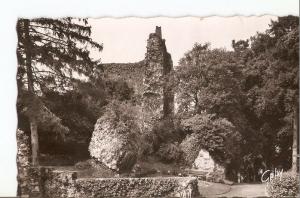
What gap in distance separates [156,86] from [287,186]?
344cm

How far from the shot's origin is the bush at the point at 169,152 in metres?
11.0

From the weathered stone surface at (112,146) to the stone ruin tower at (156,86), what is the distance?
53cm

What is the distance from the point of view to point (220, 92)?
10969mm

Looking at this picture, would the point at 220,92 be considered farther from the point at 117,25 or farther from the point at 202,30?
the point at 117,25

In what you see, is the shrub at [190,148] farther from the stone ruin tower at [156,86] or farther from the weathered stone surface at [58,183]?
the weathered stone surface at [58,183]

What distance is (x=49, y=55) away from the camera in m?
9.79

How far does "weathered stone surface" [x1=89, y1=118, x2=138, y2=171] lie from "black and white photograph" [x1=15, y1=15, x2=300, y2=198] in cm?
3

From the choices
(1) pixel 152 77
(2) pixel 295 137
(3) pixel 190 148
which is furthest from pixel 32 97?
(2) pixel 295 137

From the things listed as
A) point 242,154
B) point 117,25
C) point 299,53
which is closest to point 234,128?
point 242,154

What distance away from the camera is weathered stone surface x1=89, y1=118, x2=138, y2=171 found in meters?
10.4

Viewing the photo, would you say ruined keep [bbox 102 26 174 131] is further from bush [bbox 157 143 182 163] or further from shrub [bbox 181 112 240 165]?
shrub [bbox 181 112 240 165]

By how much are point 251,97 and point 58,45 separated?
3.64m

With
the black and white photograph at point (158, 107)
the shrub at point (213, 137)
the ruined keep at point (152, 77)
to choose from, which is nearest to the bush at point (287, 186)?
the black and white photograph at point (158, 107)

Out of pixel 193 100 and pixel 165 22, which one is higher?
pixel 165 22
